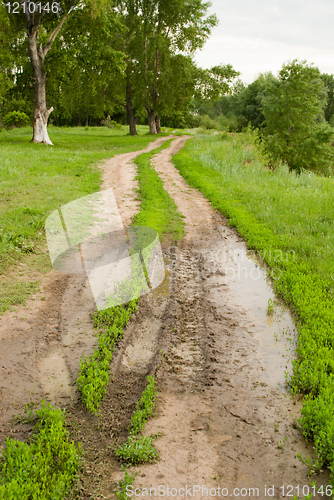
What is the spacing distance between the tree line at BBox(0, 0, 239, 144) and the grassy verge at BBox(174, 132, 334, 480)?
11634 mm

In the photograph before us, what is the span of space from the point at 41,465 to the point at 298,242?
6606 millimetres

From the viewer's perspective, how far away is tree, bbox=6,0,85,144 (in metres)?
20.7

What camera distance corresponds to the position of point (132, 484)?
9.27 feet

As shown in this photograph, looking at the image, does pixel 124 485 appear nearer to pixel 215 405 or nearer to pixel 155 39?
pixel 215 405

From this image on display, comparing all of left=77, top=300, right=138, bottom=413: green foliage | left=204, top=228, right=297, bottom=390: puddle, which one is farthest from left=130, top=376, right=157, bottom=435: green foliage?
left=204, top=228, right=297, bottom=390: puddle

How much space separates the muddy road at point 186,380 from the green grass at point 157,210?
225cm

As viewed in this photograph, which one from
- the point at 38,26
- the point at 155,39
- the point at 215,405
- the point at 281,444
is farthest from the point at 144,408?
the point at 155,39

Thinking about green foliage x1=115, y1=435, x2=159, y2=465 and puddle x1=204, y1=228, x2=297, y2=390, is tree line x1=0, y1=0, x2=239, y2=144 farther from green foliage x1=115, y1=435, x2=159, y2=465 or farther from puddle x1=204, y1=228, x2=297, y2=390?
green foliage x1=115, y1=435, x2=159, y2=465

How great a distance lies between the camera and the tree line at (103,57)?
22.0 m

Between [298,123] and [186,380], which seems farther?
[298,123]

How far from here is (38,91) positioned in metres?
22.6

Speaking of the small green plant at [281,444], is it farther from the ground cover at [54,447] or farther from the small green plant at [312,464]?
the ground cover at [54,447]

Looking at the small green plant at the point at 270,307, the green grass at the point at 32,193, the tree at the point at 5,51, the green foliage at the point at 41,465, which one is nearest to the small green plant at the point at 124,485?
the green foliage at the point at 41,465

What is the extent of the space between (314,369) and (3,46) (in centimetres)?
2651
